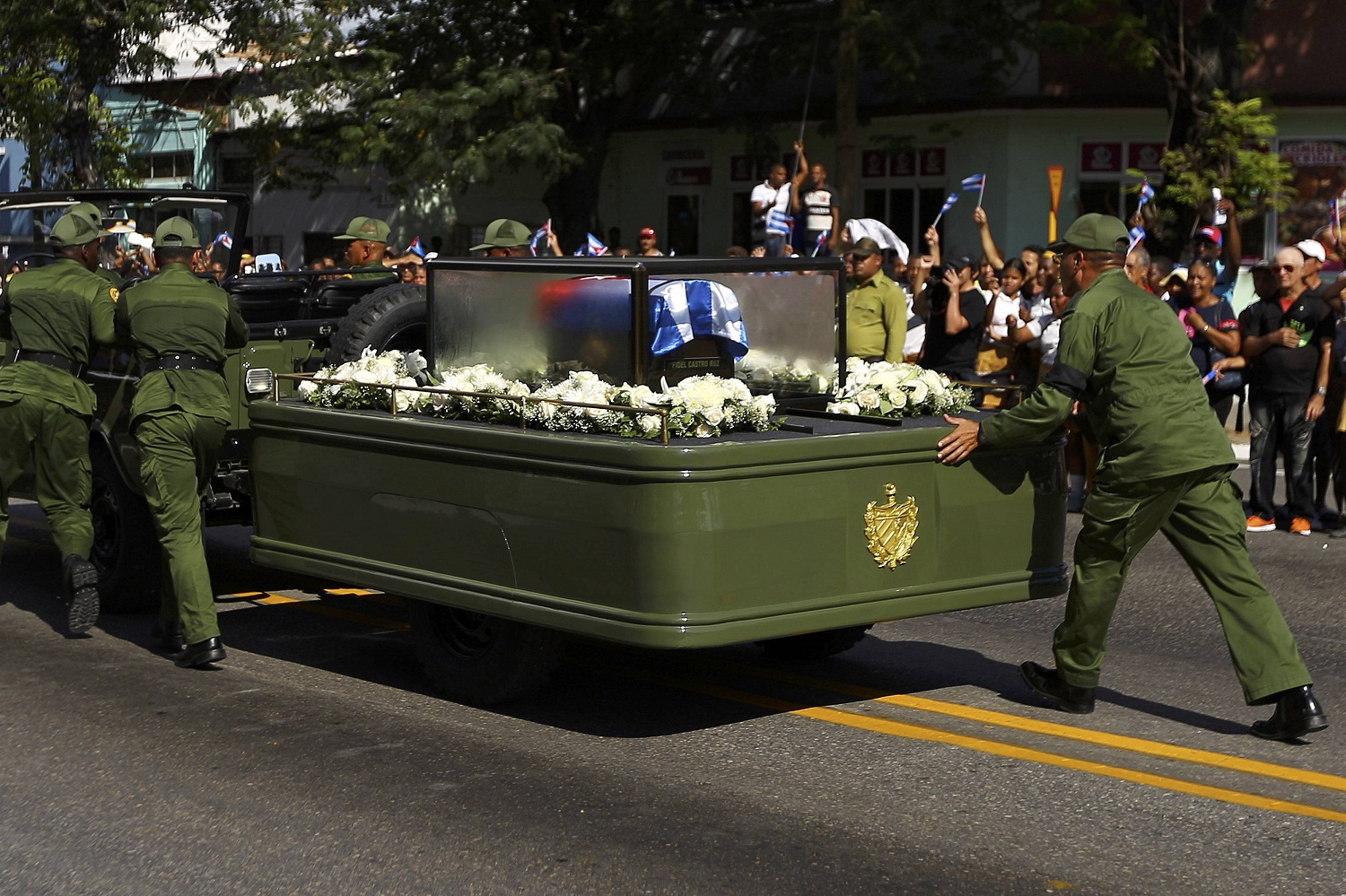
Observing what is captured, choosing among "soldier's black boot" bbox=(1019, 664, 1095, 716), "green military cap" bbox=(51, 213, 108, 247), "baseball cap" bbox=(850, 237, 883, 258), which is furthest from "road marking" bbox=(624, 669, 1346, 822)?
"baseball cap" bbox=(850, 237, 883, 258)

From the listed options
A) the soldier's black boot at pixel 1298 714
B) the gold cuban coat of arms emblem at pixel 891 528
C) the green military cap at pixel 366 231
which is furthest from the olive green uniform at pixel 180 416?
the soldier's black boot at pixel 1298 714

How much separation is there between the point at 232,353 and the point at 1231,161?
16.3 metres

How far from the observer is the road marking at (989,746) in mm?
5719

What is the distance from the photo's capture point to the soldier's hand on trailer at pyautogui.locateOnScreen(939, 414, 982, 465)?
21.2ft

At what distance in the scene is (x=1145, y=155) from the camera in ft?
79.6

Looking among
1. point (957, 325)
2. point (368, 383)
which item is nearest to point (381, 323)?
point (368, 383)

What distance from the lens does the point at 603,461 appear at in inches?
237

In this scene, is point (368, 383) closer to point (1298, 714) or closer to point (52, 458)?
point (52, 458)

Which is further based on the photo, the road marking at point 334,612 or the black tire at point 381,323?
the black tire at point 381,323

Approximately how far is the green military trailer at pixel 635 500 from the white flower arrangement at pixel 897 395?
7 centimetres

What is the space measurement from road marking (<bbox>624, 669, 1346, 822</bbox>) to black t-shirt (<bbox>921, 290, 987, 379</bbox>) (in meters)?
5.63

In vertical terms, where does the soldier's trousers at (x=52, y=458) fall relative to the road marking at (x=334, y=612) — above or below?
A: above

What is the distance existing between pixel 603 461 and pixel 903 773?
1516 millimetres

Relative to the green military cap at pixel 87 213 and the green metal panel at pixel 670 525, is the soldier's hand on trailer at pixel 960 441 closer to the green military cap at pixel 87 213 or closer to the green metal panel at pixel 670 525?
the green metal panel at pixel 670 525
